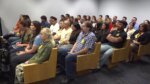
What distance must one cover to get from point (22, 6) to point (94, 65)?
17.3ft

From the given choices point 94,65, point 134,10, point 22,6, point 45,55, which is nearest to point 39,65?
point 45,55

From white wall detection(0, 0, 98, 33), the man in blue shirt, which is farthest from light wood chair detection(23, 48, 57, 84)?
white wall detection(0, 0, 98, 33)

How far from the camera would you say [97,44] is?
371cm

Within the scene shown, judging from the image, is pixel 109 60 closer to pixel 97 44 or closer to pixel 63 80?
pixel 97 44

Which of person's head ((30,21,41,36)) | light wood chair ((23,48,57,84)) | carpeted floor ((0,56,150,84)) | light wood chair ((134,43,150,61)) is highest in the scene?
person's head ((30,21,41,36))

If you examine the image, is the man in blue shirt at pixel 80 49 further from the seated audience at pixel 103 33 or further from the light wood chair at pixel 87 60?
the seated audience at pixel 103 33

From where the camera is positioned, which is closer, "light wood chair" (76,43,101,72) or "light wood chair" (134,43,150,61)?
"light wood chair" (76,43,101,72)

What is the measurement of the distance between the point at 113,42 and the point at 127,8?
4.72 metres

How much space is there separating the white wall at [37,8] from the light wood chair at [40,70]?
17.1ft

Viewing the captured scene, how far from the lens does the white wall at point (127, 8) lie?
7.69 meters

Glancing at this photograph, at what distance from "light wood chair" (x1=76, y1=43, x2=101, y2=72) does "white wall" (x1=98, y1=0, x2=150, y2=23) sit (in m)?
4.74

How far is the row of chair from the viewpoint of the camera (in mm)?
2877

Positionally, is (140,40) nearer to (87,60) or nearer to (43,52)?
(87,60)

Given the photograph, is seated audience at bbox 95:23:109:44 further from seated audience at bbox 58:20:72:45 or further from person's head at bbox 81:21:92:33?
person's head at bbox 81:21:92:33
